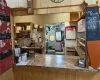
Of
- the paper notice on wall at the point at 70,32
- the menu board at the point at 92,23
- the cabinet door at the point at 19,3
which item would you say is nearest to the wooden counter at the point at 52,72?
the menu board at the point at 92,23

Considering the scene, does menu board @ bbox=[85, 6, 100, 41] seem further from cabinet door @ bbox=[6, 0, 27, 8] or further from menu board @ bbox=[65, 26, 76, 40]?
menu board @ bbox=[65, 26, 76, 40]

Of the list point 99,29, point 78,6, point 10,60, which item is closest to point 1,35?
point 10,60

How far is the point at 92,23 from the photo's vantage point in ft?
5.76

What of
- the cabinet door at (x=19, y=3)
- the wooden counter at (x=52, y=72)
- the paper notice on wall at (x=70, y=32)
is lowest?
the wooden counter at (x=52, y=72)

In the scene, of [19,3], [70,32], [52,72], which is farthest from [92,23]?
[70,32]

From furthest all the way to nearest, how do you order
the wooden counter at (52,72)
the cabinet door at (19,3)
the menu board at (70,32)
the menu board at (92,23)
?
the menu board at (70,32), the cabinet door at (19,3), the wooden counter at (52,72), the menu board at (92,23)

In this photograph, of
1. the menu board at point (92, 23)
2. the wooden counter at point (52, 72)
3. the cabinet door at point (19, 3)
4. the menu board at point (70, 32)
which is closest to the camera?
the menu board at point (92, 23)

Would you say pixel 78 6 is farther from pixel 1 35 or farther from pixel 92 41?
pixel 1 35

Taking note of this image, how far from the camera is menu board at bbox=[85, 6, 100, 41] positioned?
1.75 meters

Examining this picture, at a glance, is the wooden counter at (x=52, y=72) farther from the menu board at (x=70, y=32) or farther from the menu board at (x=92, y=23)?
the menu board at (x=70, y=32)

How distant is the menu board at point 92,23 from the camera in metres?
1.75

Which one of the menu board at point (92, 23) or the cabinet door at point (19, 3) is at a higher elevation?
the cabinet door at point (19, 3)

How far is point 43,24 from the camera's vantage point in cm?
528

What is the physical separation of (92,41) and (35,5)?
105cm
